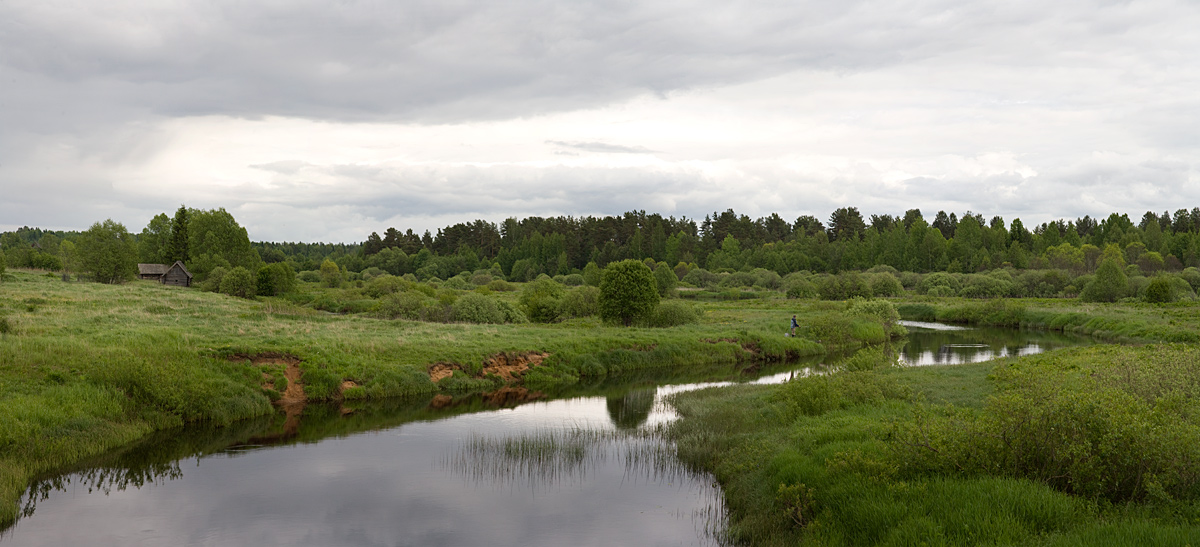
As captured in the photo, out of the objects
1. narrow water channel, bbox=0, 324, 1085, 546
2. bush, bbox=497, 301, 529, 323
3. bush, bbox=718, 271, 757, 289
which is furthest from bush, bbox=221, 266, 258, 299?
bush, bbox=718, 271, 757, 289

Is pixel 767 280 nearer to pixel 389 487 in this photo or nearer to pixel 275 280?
pixel 275 280

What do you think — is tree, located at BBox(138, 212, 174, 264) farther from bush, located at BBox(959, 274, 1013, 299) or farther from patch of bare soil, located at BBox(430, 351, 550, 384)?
bush, located at BBox(959, 274, 1013, 299)

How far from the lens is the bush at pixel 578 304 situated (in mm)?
62156

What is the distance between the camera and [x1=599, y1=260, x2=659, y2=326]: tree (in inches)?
2005

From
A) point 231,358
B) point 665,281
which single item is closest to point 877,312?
point 665,281

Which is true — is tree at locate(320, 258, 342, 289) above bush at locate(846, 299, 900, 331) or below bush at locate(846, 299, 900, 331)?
above

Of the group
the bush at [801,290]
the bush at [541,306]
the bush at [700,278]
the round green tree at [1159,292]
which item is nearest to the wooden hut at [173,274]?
the bush at [541,306]

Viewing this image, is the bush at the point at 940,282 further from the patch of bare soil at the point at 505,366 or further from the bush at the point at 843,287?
the patch of bare soil at the point at 505,366

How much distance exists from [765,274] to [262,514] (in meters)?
121

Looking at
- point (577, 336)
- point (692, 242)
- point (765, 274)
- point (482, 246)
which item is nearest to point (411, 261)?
point (482, 246)

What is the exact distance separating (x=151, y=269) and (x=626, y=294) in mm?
68711

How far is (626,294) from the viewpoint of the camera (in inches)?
2005

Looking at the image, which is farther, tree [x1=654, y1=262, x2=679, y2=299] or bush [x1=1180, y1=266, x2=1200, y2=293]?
bush [x1=1180, y1=266, x2=1200, y2=293]

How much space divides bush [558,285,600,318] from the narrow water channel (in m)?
35.6
